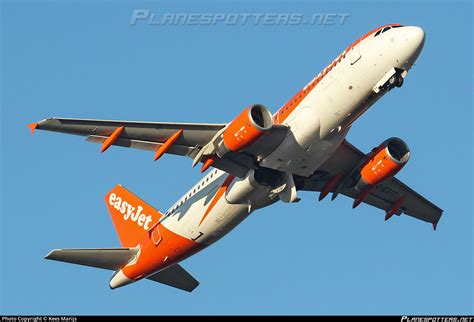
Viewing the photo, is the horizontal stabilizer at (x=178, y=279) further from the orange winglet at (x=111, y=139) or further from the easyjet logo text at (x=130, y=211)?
the orange winglet at (x=111, y=139)

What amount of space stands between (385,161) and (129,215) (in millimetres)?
14987

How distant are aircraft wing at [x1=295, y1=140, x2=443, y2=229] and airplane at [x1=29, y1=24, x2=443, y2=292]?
56mm

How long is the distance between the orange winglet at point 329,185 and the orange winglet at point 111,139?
11.2 metres

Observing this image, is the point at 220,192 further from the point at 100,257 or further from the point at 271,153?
the point at 100,257

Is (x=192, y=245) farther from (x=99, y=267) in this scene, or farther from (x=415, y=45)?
(x=415, y=45)

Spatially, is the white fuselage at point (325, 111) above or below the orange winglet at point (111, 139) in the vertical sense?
above

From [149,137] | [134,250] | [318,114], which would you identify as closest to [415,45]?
[318,114]

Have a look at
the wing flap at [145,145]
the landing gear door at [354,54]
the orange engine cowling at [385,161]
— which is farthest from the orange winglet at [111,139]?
the orange engine cowling at [385,161]

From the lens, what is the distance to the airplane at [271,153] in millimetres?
38938

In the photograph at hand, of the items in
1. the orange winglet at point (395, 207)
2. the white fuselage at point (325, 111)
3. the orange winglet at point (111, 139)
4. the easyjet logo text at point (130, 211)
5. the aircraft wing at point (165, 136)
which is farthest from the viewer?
the easyjet logo text at point (130, 211)

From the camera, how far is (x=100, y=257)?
47812 mm

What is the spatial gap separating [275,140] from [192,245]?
8.04m

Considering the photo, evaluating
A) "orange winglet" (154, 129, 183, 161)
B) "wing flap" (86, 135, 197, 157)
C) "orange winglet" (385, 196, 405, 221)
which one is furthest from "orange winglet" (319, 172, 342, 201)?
"orange winglet" (154, 129, 183, 161)

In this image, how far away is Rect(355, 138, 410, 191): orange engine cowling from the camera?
4344 centimetres
